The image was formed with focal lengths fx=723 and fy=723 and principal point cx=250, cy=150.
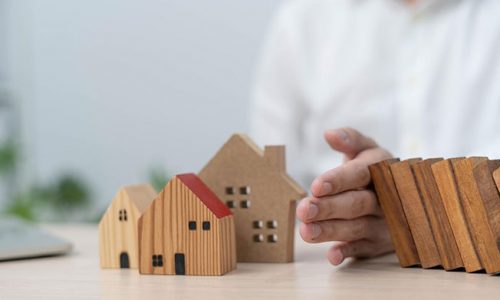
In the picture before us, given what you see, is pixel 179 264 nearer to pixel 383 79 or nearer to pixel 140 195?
pixel 140 195

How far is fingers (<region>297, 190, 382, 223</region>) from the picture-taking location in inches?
31.4

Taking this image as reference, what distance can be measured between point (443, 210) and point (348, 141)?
0.56 feet

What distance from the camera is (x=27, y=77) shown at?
13.6ft

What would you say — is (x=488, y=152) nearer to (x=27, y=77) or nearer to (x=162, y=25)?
(x=162, y=25)

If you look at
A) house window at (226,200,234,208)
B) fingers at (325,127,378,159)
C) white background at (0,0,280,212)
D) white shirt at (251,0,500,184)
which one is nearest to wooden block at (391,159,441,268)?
fingers at (325,127,378,159)

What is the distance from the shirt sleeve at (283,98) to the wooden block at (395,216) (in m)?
1.11

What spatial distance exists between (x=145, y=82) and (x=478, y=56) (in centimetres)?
243

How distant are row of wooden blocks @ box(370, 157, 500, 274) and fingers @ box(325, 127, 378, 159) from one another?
0.22 feet

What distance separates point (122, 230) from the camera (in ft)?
2.84

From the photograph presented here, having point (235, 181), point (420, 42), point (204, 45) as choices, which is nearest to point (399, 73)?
point (420, 42)

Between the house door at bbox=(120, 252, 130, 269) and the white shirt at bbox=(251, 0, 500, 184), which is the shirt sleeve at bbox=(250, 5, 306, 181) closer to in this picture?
the white shirt at bbox=(251, 0, 500, 184)

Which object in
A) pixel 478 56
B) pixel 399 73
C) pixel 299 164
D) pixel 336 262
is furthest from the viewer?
pixel 299 164

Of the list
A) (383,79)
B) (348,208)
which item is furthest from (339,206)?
(383,79)

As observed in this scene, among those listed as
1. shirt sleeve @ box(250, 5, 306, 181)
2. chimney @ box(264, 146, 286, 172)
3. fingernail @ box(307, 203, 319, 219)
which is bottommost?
fingernail @ box(307, 203, 319, 219)
